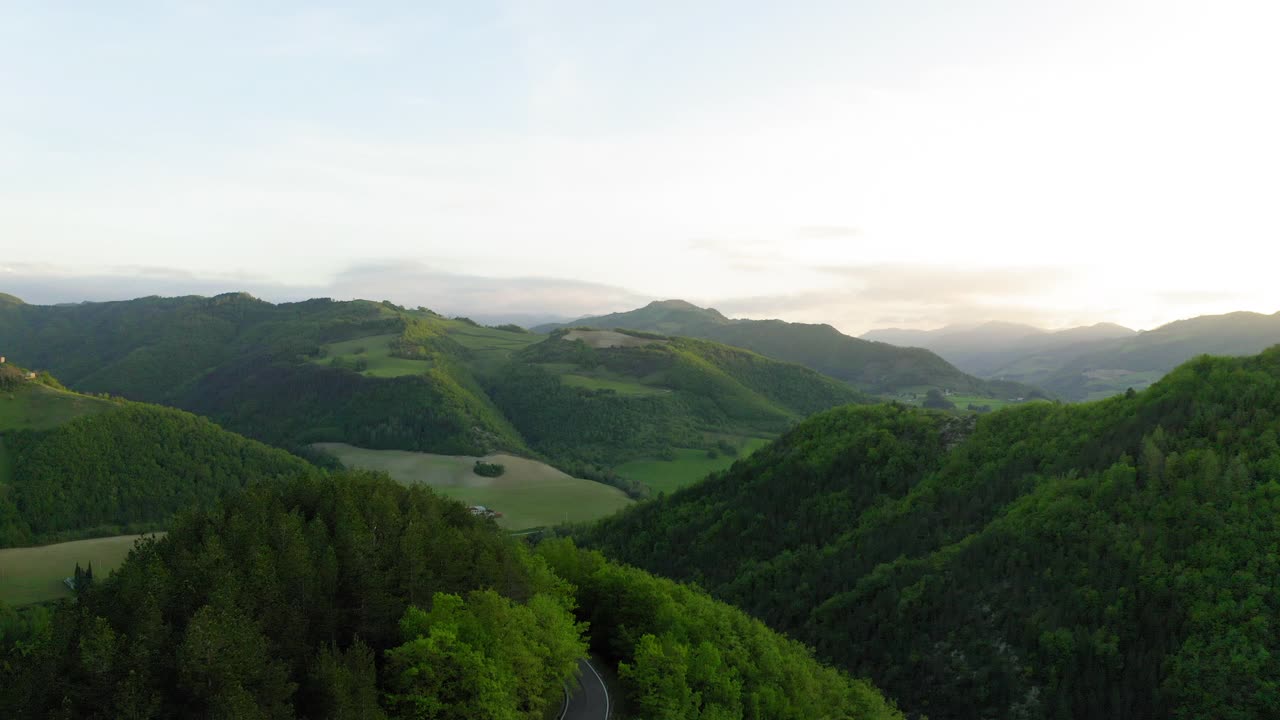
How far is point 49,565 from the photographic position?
5433 inches

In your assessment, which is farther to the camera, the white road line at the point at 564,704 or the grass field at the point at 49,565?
the grass field at the point at 49,565

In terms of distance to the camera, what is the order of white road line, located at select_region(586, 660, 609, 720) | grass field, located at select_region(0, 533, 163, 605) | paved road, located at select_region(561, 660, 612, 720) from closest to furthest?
paved road, located at select_region(561, 660, 612, 720) < white road line, located at select_region(586, 660, 609, 720) < grass field, located at select_region(0, 533, 163, 605)

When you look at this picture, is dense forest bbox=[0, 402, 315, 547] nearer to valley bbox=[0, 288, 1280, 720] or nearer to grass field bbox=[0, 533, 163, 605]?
grass field bbox=[0, 533, 163, 605]

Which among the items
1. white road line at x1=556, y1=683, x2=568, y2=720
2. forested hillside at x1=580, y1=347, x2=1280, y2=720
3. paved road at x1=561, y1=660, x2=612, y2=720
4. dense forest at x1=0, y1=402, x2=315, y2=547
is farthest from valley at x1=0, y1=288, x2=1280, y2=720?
dense forest at x1=0, y1=402, x2=315, y2=547

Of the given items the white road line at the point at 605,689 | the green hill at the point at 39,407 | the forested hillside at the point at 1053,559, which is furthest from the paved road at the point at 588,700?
the green hill at the point at 39,407

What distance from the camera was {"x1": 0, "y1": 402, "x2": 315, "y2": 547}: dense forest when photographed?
162 meters

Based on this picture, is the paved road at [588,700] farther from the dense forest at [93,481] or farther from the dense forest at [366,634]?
the dense forest at [93,481]

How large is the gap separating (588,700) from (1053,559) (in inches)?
2270

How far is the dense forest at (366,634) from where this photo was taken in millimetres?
39125

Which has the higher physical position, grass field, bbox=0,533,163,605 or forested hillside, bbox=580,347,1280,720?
forested hillside, bbox=580,347,1280,720

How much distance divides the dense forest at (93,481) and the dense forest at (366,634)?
389 feet

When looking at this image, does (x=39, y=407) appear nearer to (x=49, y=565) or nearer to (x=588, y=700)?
(x=49, y=565)

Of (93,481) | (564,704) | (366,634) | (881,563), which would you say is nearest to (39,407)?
(93,481)

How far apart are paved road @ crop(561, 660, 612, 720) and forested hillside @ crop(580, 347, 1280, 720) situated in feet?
137
